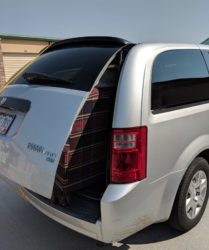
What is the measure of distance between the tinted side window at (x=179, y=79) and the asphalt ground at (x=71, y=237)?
47.9 inches

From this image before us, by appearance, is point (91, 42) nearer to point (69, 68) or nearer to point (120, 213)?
point (69, 68)

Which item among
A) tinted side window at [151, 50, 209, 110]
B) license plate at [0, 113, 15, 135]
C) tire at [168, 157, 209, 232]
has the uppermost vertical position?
tinted side window at [151, 50, 209, 110]

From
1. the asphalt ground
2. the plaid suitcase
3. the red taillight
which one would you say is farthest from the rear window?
the asphalt ground

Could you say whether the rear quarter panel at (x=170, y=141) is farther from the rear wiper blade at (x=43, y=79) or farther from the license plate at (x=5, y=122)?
the license plate at (x=5, y=122)

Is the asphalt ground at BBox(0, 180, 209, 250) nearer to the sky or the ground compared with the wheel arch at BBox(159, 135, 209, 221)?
nearer to the ground

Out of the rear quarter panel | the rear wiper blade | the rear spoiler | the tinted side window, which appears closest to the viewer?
the rear quarter panel

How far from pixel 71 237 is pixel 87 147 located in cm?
109

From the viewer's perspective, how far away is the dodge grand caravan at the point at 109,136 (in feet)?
6.79

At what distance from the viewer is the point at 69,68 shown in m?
2.55

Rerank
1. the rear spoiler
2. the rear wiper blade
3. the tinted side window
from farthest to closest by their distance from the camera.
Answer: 1. the rear spoiler
2. the rear wiper blade
3. the tinted side window

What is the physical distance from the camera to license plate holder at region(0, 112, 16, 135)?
253 centimetres

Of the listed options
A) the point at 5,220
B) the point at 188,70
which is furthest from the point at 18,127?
the point at 188,70

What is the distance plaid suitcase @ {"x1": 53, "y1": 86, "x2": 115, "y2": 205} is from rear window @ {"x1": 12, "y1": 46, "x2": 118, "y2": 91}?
152 mm

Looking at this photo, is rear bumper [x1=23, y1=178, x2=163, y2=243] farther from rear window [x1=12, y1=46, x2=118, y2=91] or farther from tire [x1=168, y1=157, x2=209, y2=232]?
rear window [x1=12, y1=46, x2=118, y2=91]
